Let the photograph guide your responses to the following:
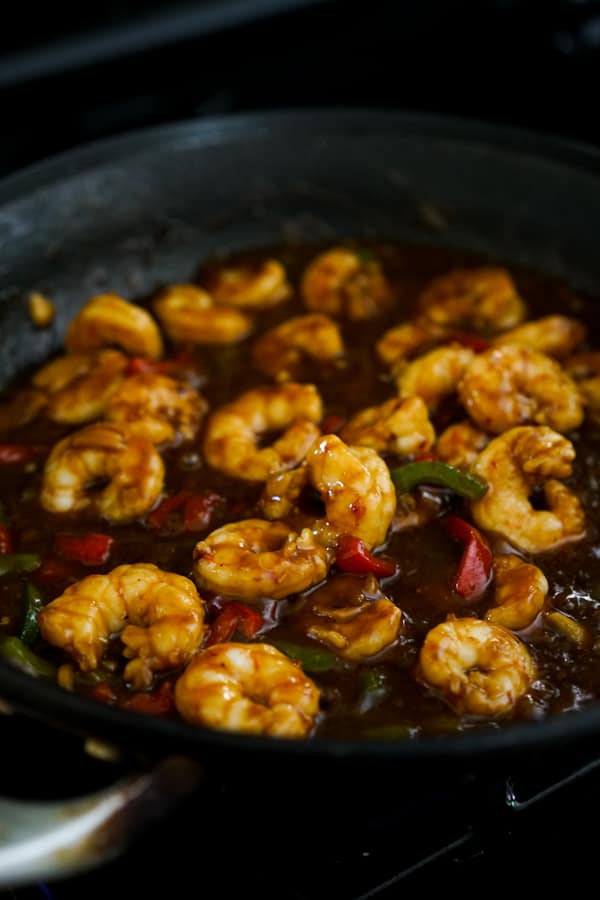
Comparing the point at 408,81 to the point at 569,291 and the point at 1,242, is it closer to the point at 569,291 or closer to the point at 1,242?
the point at 569,291

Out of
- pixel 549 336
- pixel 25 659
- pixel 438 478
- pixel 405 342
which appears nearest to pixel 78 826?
pixel 25 659

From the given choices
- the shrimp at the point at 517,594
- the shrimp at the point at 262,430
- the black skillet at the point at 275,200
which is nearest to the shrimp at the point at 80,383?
the black skillet at the point at 275,200

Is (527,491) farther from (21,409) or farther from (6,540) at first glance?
(21,409)

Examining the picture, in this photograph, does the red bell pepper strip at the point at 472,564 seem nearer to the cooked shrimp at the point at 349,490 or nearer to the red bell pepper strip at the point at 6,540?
the cooked shrimp at the point at 349,490

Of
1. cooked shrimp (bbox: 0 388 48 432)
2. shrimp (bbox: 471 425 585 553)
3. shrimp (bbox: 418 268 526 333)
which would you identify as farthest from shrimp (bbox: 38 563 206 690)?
shrimp (bbox: 418 268 526 333)

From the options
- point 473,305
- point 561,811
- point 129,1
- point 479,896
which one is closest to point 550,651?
point 561,811
